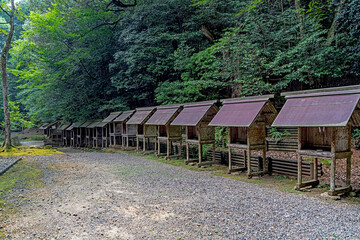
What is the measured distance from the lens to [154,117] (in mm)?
13500

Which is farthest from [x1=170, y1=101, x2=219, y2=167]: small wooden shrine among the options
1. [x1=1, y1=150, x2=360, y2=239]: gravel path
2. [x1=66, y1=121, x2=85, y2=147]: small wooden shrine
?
[x1=66, y1=121, x2=85, y2=147]: small wooden shrine

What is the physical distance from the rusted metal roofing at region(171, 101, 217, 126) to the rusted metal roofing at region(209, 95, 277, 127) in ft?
3.72

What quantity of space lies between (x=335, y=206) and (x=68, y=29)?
75.8 feet

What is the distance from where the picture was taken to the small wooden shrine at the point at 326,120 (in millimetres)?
5609

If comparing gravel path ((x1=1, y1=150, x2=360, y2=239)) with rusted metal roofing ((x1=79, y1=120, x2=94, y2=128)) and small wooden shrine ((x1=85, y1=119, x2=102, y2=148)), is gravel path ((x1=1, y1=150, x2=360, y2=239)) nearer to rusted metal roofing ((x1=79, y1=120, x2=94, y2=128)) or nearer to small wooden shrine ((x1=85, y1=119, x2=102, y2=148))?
rusted metal roofing ((x1=79, y1=120, x2=94, y2=128))

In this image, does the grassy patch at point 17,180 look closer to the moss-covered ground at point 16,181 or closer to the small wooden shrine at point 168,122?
the moss-covered ground at point 16,181

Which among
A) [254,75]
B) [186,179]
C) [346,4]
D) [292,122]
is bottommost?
[186,179]

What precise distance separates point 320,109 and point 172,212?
170 inches

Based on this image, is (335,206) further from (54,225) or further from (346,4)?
(346,4)

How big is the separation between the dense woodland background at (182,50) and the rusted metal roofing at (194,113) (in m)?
3.48

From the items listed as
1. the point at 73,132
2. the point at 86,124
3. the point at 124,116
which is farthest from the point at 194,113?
the point at 73,132

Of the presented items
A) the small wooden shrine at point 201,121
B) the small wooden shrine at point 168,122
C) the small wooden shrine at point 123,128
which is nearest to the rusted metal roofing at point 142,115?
the small wooden shrine at point 168,122

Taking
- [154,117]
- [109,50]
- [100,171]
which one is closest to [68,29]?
[109,50]

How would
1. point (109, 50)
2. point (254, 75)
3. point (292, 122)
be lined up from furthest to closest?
1. point (109, 50)
2. point (254, 75)
3. point (292, 122)
